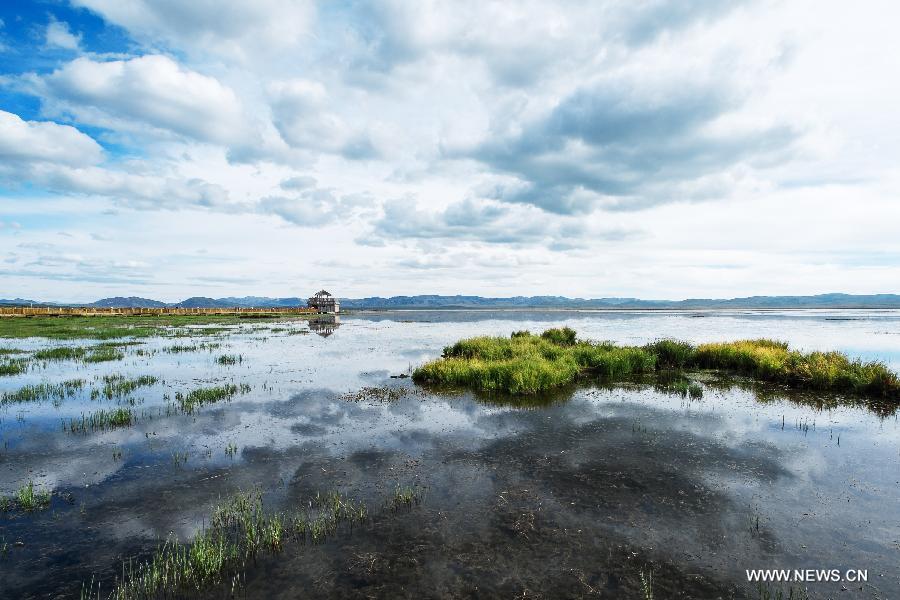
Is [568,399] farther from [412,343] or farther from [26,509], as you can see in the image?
[412,343]

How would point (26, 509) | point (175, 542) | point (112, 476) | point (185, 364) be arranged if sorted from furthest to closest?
point (185, 364)
point (112, 476)
point (26, 509)
point (175, 542)

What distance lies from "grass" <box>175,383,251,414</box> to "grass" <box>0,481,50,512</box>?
7.13 meters

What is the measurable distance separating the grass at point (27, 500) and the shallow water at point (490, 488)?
310mm

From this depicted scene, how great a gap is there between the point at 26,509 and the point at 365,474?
7.20 m

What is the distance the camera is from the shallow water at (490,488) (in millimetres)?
7211

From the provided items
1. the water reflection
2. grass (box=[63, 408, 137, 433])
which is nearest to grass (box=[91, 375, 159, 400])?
grass (box=[63, 408, 137, 433])

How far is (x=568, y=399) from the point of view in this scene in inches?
782

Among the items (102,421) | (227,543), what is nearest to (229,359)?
(102,421)

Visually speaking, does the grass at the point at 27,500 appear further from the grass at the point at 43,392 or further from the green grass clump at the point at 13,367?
the green grass clump at the point at 13,367

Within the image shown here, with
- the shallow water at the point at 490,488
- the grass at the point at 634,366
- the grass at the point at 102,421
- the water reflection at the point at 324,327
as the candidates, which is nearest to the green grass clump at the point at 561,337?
the grass at the point at 634,366

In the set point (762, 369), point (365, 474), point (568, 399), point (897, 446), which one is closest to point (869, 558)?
point (897, 446)

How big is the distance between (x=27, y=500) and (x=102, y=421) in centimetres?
683

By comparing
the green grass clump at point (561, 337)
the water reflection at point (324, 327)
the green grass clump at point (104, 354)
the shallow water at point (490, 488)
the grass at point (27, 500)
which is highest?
the green grass clump at point (561, 337)

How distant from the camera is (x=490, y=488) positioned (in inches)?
413
